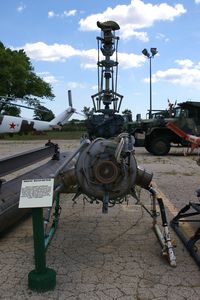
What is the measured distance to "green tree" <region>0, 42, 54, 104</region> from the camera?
153 ft

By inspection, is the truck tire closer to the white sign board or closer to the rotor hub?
the rotor hub

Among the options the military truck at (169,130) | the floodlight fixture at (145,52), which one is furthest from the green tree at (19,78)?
the military truck at (169,130)

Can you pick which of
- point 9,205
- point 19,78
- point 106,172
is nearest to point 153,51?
point 19,78

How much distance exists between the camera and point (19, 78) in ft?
158

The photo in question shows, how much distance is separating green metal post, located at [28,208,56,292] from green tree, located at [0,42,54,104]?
147ft

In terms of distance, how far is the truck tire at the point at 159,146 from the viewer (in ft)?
54.3

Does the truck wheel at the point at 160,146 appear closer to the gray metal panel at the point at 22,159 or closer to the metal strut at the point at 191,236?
the gray metal panel at the point at 22,159

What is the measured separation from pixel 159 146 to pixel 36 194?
1363 centimetres

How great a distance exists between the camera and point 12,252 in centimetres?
428

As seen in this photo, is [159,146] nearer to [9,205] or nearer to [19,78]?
[9,205]

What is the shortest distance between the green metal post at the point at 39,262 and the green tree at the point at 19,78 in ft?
147

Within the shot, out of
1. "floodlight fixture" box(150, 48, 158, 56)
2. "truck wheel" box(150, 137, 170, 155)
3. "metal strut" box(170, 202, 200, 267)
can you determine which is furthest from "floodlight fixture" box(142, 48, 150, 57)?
"metal strut" box(170, 202, 200, 267)

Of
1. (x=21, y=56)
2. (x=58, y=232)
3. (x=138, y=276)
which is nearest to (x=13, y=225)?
(x=58, y=232)

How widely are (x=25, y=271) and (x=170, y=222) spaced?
2.25m
